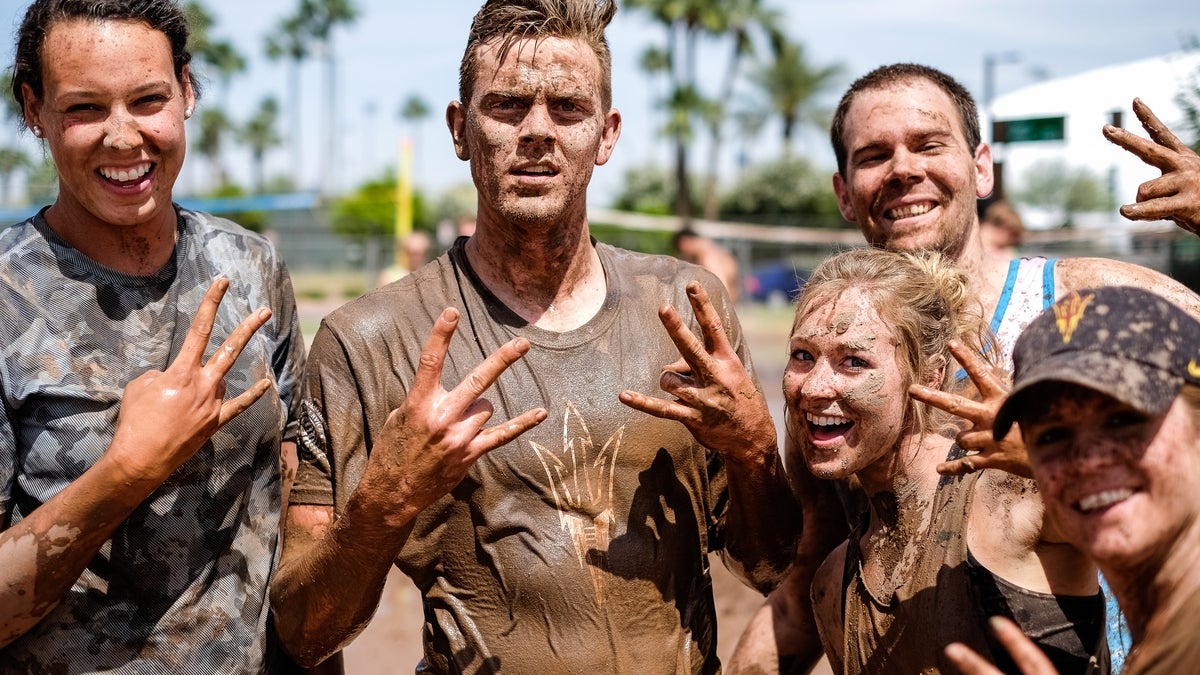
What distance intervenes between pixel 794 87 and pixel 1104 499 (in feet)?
157

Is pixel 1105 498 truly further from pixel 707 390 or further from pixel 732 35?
pixel 732 35

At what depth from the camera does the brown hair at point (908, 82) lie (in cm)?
326

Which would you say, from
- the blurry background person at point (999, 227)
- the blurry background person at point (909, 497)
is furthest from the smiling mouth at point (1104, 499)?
the blurry background person at point (999, 227)

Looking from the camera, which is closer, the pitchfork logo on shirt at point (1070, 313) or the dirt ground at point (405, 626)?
the pitchfork logo on shirt at point (1070, 313)

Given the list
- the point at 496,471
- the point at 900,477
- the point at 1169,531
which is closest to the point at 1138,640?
the point at 1169,531

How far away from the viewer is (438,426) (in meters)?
2.19

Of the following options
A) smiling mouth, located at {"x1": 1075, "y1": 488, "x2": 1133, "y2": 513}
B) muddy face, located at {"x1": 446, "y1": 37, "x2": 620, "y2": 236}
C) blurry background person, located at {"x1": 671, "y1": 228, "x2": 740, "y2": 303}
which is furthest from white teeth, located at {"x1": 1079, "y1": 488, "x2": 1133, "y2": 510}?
blurry background person, located at {"x1": 671, "y1": 228, "x2": 740, "y2": 303}

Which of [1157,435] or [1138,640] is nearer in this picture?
[1157,435]

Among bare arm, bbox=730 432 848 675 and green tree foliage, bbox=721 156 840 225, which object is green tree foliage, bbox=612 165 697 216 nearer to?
green tree foliage, bbox=721 156 840 225

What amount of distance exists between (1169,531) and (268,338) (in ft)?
6.73

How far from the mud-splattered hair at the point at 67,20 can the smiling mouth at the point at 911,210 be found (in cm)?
189

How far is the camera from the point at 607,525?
2.57 m

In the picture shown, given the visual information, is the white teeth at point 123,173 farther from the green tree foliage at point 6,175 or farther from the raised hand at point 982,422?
the green tree foliage at point 6,175

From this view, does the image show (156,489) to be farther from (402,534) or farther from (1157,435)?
(1157,435)
